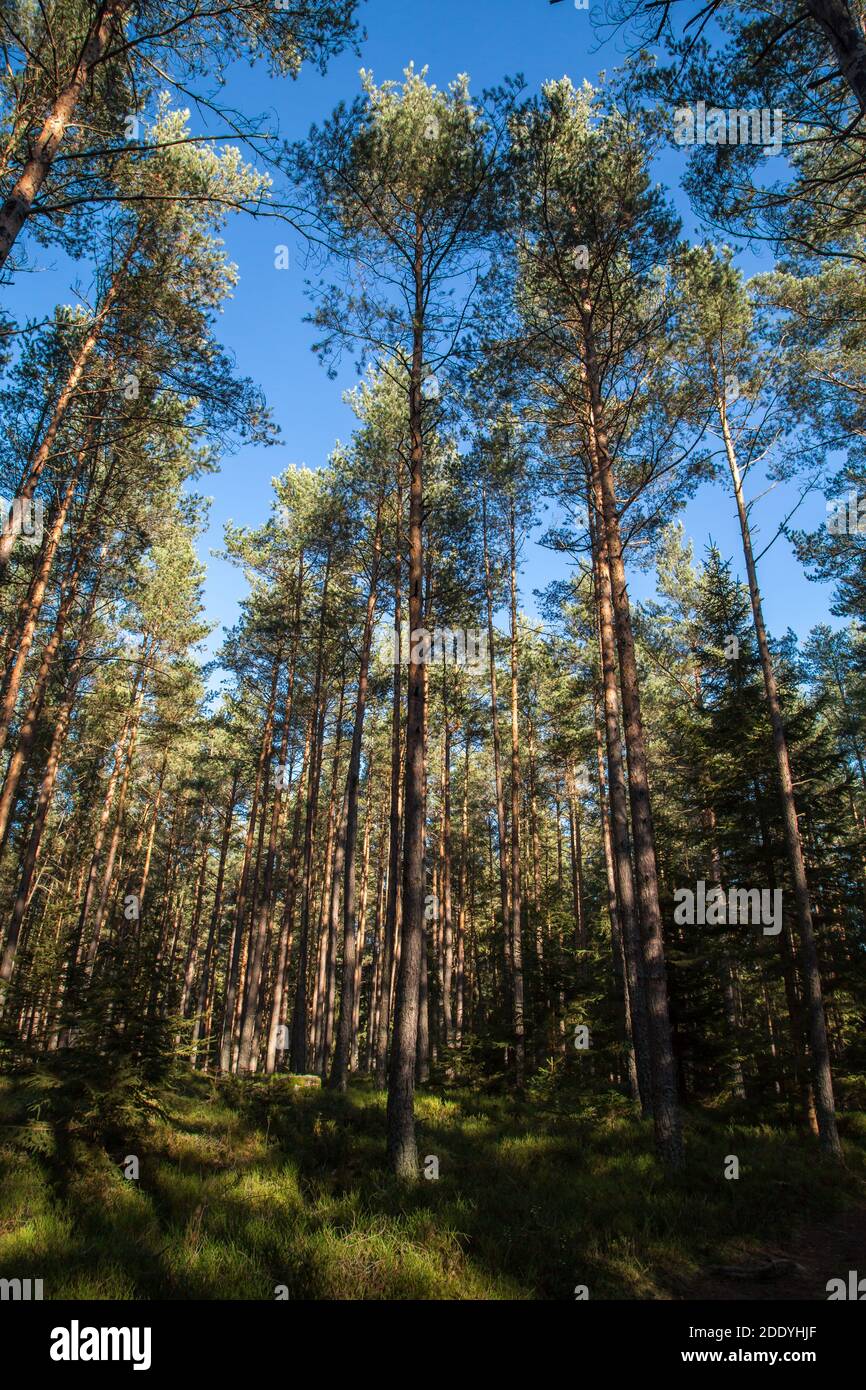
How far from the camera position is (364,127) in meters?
9.73

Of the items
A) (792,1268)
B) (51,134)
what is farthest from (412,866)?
(51,134)

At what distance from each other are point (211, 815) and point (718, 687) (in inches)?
890

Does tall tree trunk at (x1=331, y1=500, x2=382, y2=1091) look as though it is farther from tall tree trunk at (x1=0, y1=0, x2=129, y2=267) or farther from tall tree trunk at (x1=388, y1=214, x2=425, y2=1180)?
tall tree trunk at (x1=0, y1=0, x2=129, y2=267)

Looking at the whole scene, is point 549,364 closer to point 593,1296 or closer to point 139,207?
point 139,207

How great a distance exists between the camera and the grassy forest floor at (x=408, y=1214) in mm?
4559

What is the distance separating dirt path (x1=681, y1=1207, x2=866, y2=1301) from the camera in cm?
529

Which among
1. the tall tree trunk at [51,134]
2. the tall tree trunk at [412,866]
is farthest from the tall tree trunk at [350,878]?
the tall tree trunk at [51,134]

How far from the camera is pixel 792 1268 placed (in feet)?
18.9

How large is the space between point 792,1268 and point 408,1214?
3.46 m

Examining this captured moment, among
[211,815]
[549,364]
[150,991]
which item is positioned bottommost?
[150,991]

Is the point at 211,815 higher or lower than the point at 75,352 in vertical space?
lower

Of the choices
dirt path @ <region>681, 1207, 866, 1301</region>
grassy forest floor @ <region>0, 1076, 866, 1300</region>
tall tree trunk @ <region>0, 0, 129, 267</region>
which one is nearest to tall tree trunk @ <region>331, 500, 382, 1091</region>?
grassy forest floor @ <region>0, 1076, 866, 1300</region>

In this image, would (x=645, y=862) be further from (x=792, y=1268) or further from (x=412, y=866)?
(x=792, y=1268)
